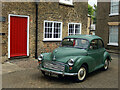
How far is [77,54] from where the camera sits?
6480mm

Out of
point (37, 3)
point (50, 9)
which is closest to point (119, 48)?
point (50, 9)

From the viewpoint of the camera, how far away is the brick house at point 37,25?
368 inches

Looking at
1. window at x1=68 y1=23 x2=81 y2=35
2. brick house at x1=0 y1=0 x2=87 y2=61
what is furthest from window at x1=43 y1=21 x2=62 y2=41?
window at x1=68 y1=23 x2=81 y2=35

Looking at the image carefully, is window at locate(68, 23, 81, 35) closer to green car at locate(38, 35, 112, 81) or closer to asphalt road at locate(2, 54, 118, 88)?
green car at locate(38, 35, 112, 81)

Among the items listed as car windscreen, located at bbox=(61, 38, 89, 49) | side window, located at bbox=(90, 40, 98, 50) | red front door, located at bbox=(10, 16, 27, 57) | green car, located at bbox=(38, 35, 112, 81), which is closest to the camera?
green car, located at bbox=(38, 35, 112, 81)

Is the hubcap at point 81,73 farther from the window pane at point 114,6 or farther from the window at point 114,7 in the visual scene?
the window pane at point 114,6

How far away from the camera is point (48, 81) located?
616cm

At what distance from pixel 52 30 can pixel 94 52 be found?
4.73 metres

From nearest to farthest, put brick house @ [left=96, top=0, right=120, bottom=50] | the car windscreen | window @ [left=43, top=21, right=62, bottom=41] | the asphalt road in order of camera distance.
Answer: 1. the asphalt road
2. the car windscreen
3. window @ [left=43, top=21, right=62, bottom=41]
4. brick house @ [left=96, top=0, right=120, bottom=50]

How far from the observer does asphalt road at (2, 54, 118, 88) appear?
570cm

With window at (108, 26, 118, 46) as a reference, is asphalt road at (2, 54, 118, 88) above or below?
below

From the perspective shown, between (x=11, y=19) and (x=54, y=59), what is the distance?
455cm

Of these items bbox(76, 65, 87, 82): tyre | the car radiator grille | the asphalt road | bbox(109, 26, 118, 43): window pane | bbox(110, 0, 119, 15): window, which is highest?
bbox(110, 0, 119, 15): window

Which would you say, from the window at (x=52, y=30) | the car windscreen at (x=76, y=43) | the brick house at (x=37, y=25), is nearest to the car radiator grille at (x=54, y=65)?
the car windscreen at (x=76, y=43)
